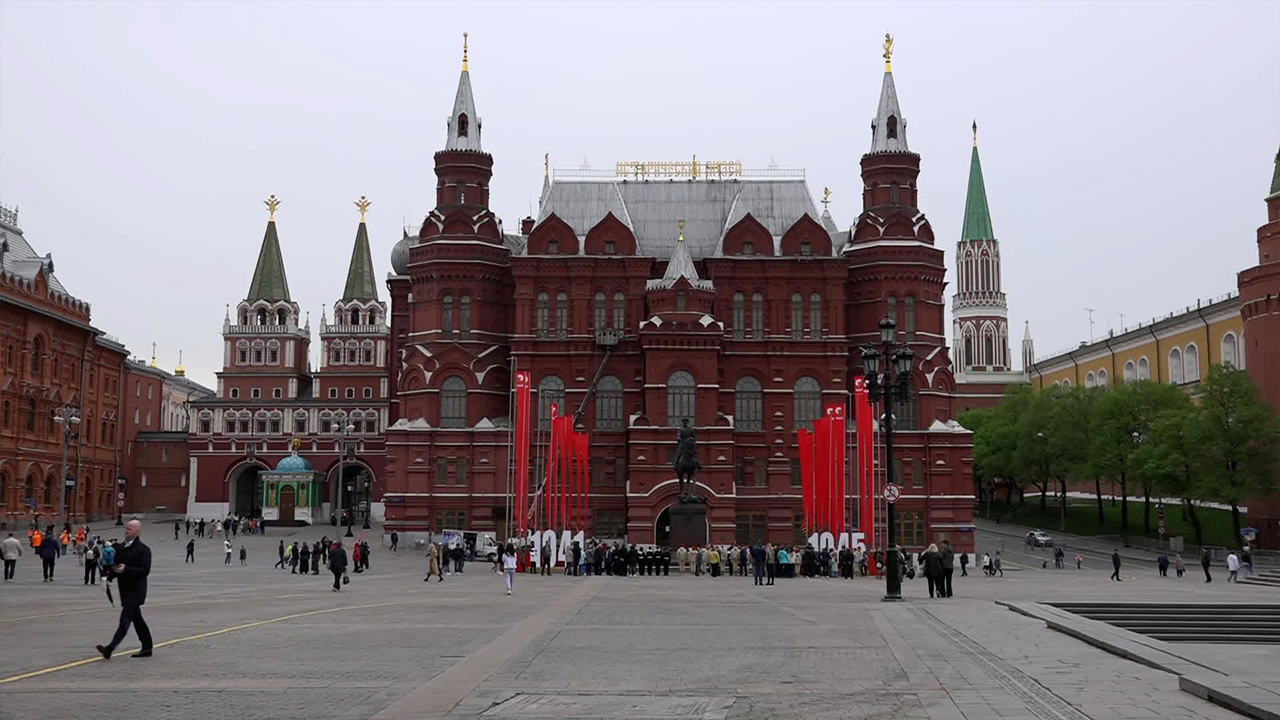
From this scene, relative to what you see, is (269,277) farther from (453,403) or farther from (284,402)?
(453,403)

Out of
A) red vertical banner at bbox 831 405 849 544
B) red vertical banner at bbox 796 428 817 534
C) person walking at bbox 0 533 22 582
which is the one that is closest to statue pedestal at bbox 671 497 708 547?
red vertical banner at bbox 796 428 817 534

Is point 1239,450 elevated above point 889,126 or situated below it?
below

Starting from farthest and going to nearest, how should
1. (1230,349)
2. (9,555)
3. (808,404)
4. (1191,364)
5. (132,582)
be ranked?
1. (1191,364)
2. (1230,349)
3. (808,404)
4. (9,555)
5. (132,582)

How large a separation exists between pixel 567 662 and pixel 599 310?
205 feet

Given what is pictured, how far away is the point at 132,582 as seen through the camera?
734 inches

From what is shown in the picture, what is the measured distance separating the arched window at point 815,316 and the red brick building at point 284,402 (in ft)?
166

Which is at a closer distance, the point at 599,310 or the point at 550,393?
the point at 550,393

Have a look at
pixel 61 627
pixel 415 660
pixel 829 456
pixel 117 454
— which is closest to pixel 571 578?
pixel 829 456

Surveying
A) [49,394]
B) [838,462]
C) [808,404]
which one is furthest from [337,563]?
[49,394]

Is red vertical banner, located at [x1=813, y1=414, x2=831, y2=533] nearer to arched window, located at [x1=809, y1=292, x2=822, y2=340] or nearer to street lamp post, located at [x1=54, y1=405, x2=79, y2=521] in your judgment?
arched window, located at [x1=809, y1=292, x2=822, y2=340]

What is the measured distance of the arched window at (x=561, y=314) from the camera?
263ft

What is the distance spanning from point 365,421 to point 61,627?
9686 centimetres

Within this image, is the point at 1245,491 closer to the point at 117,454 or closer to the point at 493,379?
the point at 493,379

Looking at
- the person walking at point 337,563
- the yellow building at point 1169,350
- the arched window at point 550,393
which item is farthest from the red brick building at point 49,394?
the yellow building at point 1169,350
